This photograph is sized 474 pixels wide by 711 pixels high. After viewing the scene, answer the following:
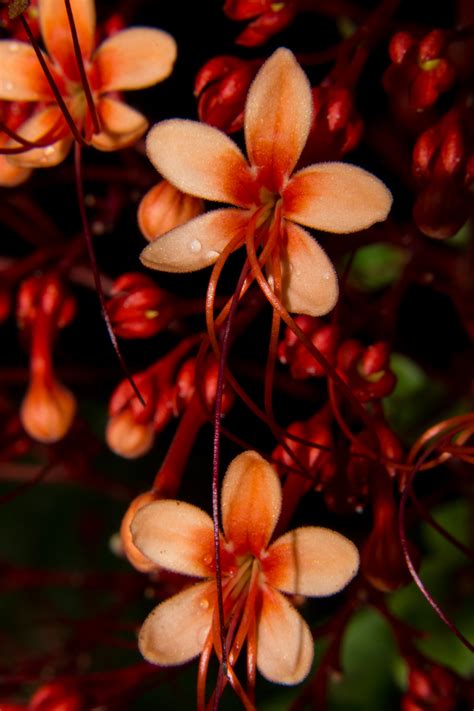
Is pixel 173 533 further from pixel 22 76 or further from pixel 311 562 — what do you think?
pixel 22 76

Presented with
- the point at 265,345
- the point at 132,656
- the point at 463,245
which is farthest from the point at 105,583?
the point at 463,245

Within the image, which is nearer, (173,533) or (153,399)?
(173,533)

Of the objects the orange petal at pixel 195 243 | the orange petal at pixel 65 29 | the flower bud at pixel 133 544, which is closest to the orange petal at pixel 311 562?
the flower bud at pixel 133 544

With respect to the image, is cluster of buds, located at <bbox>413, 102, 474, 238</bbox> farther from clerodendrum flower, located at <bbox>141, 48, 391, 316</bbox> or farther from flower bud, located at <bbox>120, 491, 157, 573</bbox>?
flower bud, located at <bbox>120, 491, 157, 573</bbox>

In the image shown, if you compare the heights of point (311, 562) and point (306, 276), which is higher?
point (306, 276)

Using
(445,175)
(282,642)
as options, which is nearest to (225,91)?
(445,175)

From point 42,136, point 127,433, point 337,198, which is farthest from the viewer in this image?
point 127,433

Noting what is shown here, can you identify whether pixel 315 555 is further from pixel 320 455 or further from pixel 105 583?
pixel 105 583
